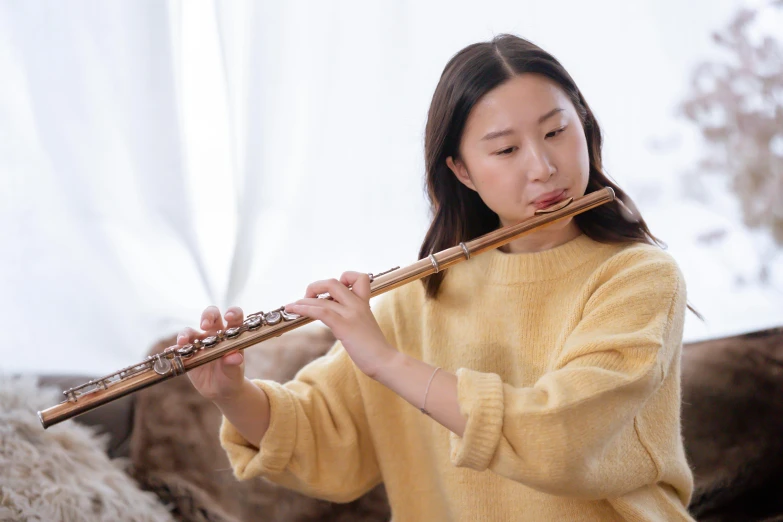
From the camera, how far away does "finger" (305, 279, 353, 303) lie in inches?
51.4

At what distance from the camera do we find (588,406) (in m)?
1.15

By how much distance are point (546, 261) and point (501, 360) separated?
20cm

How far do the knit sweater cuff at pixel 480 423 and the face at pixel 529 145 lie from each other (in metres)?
0.37

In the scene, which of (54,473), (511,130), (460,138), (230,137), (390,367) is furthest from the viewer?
(230,137)

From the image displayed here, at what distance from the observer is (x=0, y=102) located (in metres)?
2.46

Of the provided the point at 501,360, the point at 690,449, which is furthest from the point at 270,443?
the point at 690,449

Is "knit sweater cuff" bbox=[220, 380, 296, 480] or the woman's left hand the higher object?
the woman's left hand

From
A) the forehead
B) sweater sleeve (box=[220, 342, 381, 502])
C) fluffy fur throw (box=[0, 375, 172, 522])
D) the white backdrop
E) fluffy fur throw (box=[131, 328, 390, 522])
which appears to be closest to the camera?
the forehead

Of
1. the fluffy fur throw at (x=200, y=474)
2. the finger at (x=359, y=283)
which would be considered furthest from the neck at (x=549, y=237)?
the fluffy fur throw at (x=200, y=474)

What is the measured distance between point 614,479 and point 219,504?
972 mm

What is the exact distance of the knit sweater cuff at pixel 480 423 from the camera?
1.14m

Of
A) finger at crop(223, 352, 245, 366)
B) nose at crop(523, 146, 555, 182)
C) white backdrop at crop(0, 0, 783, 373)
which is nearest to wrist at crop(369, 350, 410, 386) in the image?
finger at crop(223, 352, 245, 366)

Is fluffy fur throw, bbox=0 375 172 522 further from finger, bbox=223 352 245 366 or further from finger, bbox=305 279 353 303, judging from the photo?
finger, bbox=305 279 353 303

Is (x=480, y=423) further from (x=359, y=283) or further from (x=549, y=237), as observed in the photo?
(x=549, y=237)
